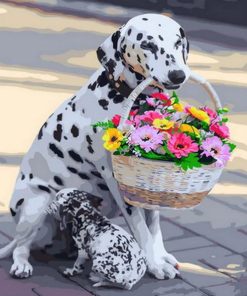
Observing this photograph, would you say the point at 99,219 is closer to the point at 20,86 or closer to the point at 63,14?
the point at 20,86

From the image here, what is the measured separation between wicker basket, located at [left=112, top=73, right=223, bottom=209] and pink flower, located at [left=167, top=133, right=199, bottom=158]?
76 mm

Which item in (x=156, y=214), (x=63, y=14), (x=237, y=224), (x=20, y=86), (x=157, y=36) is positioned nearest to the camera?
(x=157, y=36)

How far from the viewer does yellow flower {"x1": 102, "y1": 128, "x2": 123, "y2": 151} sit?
15.0ft

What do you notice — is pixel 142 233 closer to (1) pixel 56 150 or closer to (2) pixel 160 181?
(2) pixel 160 181

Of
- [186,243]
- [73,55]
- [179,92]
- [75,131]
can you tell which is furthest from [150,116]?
[73,55]

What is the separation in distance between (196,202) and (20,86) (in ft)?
21.7

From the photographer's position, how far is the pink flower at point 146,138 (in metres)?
4.54

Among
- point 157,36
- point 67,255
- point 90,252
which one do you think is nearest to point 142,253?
point 90,252

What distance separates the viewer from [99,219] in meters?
4.88

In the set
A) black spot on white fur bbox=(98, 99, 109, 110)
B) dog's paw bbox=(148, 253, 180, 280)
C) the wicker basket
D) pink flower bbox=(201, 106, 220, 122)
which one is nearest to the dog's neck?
Answer: black spot on white fur bbox=(98, 99, 109, 110)

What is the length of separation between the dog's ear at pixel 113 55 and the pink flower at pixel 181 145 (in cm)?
57

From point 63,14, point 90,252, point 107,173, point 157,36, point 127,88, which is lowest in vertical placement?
point 63,14

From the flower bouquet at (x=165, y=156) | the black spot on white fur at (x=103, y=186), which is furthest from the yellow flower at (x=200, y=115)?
the black spot on white fur at (x=103, y=186)

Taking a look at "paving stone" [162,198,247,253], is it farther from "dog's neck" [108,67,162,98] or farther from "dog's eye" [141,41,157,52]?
"dog's eye" [141,41,157,52]
